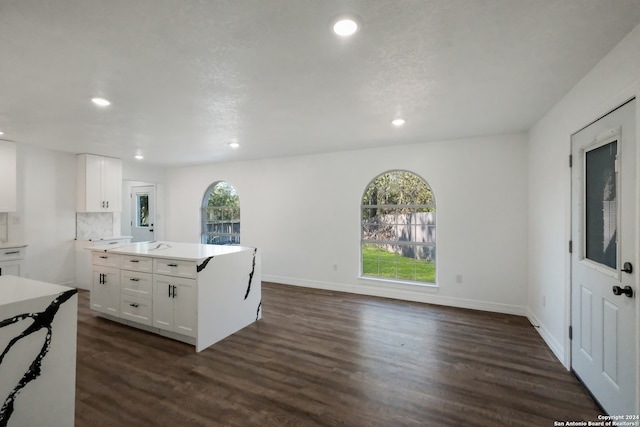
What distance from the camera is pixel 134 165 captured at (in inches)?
248

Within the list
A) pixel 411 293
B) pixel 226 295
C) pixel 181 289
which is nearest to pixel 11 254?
pixel 181 289

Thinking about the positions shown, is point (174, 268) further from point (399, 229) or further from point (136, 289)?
point (399, 229)

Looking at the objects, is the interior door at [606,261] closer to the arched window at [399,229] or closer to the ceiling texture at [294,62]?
the ceiling texture at [294,62]

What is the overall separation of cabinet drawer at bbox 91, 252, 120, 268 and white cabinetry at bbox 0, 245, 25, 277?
1.62 m

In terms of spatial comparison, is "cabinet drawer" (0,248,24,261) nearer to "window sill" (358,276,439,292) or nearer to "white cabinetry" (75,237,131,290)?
"white cabinetry" (75,237,131,290)

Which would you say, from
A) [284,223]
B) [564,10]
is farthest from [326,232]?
[564,10]

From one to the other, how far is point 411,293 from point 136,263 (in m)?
3.79

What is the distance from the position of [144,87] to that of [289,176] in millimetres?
3244

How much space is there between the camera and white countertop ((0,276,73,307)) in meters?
1.43

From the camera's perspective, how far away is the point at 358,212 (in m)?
4.98

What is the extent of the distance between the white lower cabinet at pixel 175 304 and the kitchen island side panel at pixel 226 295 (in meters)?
0.09

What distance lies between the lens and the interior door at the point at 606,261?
69.1 inches

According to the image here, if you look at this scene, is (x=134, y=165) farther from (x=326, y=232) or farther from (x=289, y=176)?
(x=326, y=232)

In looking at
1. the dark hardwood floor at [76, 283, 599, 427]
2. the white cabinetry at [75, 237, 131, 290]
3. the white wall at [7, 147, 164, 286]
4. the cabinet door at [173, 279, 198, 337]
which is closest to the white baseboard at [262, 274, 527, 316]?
the dark hardwood floor at [76, 283, 599, 427]
